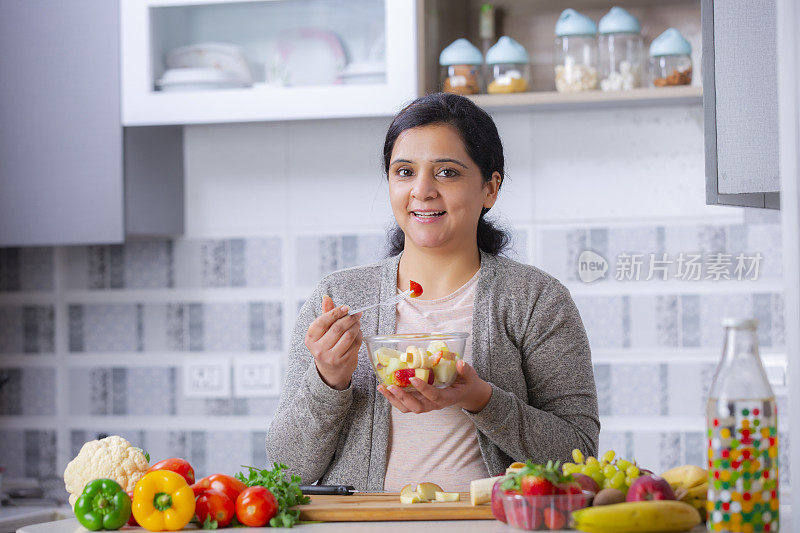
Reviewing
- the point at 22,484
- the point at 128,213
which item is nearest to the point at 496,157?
the point at 128,213

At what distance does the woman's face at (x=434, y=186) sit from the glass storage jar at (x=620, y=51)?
78 centimetres

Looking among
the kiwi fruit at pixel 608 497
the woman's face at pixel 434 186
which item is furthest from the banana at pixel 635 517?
the woman's face at pixel 434 186

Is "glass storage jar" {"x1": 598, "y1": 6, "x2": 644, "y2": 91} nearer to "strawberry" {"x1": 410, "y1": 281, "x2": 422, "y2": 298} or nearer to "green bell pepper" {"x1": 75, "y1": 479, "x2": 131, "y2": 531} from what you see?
"strawberry" {"x1": 410, "y1": 281, "x2": 422, "y2": 298}

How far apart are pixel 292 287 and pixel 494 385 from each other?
115 cm

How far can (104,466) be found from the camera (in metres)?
1.30

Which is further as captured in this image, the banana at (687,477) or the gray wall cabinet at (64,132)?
the gray wall cabinet at (64,132)

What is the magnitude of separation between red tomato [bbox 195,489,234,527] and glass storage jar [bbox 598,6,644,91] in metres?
1.45

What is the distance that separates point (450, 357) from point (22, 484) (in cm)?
169

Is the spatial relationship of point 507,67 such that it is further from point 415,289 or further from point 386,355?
point 386,355

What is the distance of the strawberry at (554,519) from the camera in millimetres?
1119

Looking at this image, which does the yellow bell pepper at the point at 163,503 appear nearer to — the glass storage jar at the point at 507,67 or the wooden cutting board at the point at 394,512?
the wooden cutting board at the point at 394,512

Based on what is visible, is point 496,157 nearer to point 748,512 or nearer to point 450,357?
point 450,357

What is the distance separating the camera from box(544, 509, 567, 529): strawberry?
1119 millimetres

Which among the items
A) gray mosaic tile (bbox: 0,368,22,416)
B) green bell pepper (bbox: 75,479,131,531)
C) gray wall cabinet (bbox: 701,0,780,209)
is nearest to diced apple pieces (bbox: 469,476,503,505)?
green bell pepper (bbox: 75,479,131,531)
